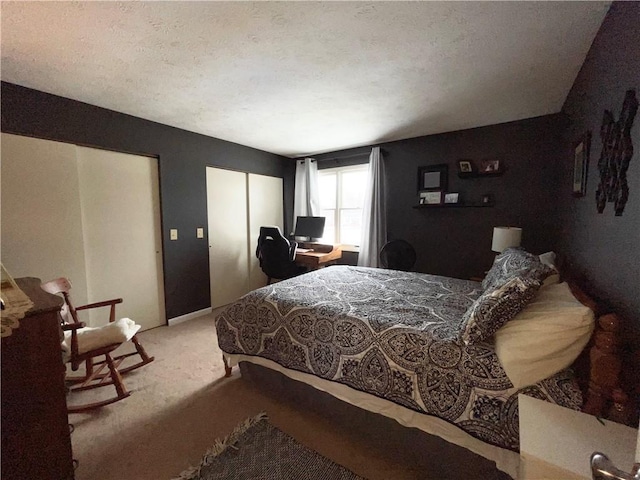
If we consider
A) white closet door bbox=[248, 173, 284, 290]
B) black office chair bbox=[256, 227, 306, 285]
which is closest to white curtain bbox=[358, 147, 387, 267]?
black office chair bbox=[256, 227, 306, 285]

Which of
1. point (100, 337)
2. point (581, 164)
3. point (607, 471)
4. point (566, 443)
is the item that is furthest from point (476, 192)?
point (100, 337)

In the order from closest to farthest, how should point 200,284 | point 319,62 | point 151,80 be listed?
point 319,62 < point 151,80 < point 200,284

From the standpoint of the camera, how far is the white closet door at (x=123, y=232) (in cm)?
251

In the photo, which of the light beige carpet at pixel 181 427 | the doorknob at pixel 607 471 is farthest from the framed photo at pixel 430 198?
the doorknob at pixel 607 471

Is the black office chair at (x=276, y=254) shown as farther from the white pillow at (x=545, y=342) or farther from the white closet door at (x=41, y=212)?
the white pillow at (x=545, y=342)

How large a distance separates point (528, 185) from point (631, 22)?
2044mm

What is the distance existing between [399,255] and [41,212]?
3.57m

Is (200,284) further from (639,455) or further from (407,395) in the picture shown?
(639,455)

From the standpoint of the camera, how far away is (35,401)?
1059 mm

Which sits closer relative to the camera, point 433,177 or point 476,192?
point 476,192

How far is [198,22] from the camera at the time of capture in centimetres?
139

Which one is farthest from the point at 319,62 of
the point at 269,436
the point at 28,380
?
the point at 269,436

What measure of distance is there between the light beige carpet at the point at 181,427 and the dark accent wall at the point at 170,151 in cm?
121

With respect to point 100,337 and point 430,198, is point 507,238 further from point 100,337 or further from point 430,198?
point 100,337
